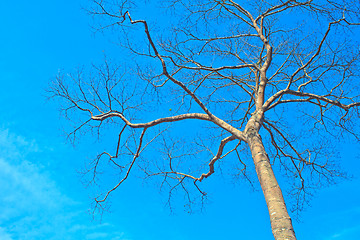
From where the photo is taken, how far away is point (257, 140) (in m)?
4.87

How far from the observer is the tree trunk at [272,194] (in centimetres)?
368

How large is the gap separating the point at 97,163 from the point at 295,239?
4.42 meters

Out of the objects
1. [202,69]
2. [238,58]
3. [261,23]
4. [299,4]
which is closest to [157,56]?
[202,69]

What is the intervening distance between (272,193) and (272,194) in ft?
0.06

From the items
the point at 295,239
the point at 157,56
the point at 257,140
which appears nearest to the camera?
the point at 295,239

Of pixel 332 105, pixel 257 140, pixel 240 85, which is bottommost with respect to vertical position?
pixel 257 140

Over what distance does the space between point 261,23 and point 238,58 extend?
0.94 m

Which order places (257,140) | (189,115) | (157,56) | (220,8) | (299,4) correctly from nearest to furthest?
(257,140) → (157,56) → (189,115) → (299,4) → (220,8)

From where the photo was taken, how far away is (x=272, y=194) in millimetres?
4098

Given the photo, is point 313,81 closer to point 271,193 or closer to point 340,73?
point 340,73

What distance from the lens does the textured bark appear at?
12.1ft

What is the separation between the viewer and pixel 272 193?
411 cm

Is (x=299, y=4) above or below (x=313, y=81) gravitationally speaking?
above

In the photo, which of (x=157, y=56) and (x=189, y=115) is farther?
(x=189, y=115)
